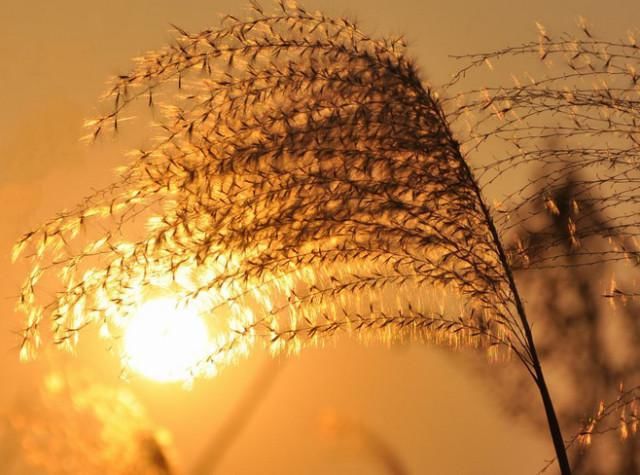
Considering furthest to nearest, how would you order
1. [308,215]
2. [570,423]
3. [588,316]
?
[588,316] < [570,423] < [308,215]

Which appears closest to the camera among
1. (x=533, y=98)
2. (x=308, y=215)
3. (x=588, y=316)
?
(x=308, y=215)

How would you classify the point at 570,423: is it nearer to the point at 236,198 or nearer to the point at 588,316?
the point at 588,316

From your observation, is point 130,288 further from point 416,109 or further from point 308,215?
point 416,109

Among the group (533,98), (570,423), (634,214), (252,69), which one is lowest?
(570,423)

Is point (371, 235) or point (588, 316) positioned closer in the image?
point (371, 235)

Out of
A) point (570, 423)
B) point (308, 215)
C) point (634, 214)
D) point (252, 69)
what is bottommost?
point (570, 423)

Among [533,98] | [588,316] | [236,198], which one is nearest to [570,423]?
[588,316]

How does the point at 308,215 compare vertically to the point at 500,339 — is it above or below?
above

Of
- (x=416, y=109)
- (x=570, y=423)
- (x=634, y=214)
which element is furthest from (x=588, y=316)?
(x=416, y=109)

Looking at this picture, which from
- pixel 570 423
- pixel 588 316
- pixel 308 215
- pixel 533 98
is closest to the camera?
pixel 308 215
